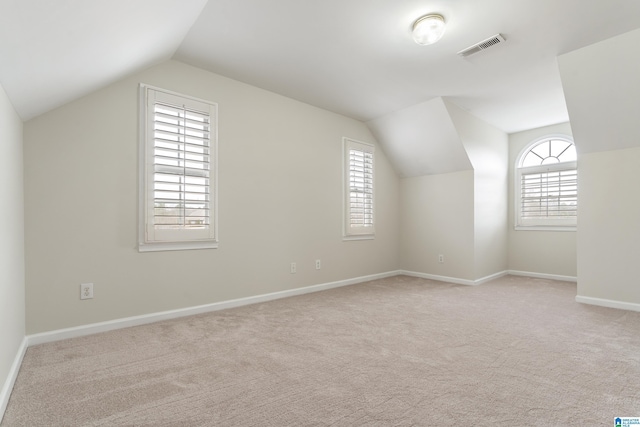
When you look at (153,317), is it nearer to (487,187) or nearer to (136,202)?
(136,202)

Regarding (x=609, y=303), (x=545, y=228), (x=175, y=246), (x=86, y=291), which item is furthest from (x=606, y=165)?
(x=86, y=291)

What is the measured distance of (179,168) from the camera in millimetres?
2924

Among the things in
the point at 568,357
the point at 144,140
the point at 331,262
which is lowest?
the point at 568,357

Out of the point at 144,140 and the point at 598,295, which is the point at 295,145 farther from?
the point at 598,295

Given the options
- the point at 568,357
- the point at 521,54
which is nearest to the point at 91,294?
the point at 568,357

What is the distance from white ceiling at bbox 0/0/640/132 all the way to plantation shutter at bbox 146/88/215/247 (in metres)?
0.42

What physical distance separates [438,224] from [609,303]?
7.05ft

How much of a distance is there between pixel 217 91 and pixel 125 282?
6.76 feet

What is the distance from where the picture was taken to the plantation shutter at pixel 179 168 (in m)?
2.80

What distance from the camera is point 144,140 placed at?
9.09 feet

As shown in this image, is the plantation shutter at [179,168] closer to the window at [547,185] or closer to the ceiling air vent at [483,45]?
the ceiling air vent at [483,45]

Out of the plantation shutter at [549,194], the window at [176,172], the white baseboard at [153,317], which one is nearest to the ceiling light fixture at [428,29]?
the window at [176,172]

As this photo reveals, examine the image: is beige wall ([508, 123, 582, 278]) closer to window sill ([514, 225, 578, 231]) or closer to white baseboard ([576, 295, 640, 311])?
window sill ([514, 225, 578, 231])

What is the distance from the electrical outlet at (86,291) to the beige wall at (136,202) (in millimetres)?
40
